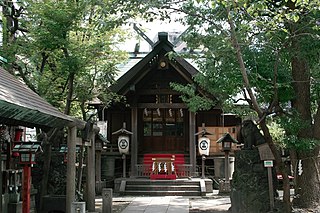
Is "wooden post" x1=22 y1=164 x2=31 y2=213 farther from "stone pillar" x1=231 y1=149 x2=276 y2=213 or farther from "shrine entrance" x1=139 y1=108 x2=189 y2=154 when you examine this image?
"shrine entrance" x1=139 y1=108 x2=189 y2=154

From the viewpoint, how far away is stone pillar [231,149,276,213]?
11227 mm

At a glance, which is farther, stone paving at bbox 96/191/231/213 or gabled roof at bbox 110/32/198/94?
gabled roof at bbox 110/32/198/94

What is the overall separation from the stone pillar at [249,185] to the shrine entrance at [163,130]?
10.7m

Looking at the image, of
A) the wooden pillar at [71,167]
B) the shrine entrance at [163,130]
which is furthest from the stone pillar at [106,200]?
the shrine entrance at [163,130]

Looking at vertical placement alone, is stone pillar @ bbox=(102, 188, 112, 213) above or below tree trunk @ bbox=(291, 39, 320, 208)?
below

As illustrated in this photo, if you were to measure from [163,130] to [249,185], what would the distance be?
37.9ft

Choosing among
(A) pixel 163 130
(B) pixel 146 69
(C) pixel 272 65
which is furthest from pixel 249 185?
(A) pixel 163 130

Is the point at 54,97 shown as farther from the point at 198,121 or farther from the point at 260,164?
the point at 198,121

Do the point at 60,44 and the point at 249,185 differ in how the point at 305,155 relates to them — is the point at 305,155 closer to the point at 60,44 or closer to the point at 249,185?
the point at 249,185

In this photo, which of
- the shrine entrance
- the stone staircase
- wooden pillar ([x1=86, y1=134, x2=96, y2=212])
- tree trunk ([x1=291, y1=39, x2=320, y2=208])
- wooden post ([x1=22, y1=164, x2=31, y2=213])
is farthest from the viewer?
the shrine entrance

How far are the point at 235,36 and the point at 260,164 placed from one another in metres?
4.11

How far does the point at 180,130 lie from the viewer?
2280 cm

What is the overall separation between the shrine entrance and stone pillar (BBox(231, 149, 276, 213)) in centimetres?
1066

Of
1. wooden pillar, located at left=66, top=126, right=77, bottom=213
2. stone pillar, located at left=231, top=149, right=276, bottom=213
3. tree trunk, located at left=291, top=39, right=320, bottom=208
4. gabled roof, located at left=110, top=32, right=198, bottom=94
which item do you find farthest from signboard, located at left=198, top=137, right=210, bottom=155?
wooden pillar, located at left=66, top=126, right=77, bottom=213
